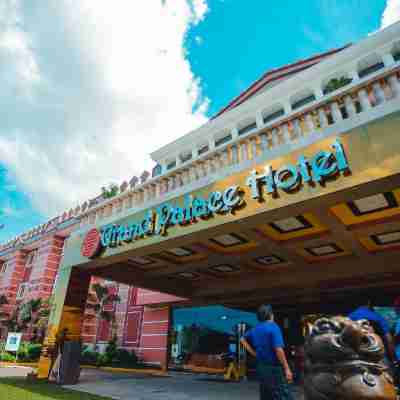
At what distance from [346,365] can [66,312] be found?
992 centimetres

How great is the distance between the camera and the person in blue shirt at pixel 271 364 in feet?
12.0

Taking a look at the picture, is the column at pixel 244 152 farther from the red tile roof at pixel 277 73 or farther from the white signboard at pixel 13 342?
the white signboard at pixel 13 342

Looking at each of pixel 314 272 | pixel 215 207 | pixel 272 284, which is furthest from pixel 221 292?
pixel 215 207

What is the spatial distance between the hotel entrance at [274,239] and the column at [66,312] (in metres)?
0.03

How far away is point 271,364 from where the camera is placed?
3.73 m

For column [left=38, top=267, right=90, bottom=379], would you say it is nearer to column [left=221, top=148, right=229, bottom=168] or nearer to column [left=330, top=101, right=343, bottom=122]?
column [left=221, top=148, right=229, bottom=168]

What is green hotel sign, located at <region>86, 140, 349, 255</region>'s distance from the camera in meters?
5.51

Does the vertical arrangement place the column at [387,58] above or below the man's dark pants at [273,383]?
above

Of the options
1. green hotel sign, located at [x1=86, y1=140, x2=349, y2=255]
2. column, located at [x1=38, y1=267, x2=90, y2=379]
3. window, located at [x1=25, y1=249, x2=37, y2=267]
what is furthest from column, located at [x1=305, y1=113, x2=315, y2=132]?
window, located at [x1=25, y1=249, x2=37, y2=267]

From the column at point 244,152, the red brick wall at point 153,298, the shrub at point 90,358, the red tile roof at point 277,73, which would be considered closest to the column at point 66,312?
the red brick wall at point 153,298

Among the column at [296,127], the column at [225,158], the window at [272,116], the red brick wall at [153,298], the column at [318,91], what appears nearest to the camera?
the column at [296,127]

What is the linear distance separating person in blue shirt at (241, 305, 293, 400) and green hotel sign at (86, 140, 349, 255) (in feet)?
9.29

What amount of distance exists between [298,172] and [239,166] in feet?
4.87

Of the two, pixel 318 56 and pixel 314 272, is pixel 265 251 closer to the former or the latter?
pixel 314 272
